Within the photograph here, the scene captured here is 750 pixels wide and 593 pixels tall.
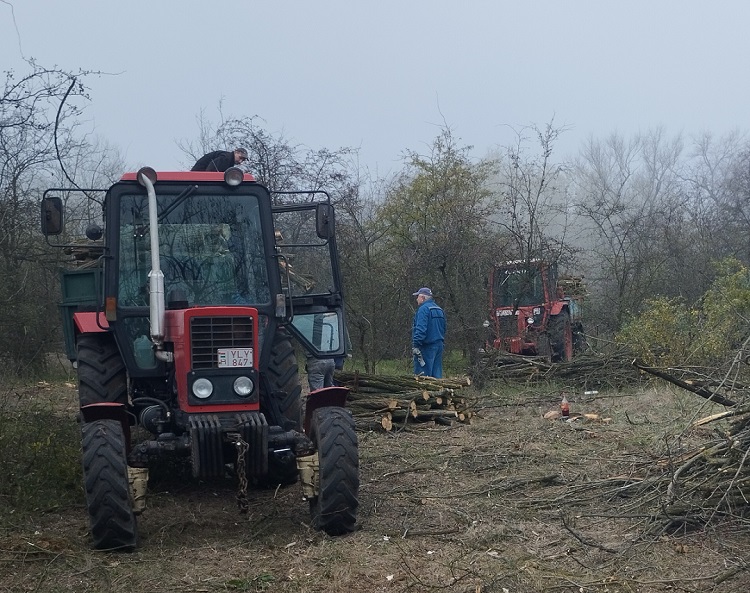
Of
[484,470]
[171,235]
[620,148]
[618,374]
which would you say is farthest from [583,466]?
[620,148]

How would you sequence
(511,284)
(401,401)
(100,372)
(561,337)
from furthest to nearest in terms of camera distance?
(561,337), (511,284), (401,401), (100,372)

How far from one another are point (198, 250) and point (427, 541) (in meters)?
2.61

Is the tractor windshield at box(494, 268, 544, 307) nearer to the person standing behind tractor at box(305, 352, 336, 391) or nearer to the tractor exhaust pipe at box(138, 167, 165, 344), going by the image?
the person standing behind tractor at box(305, 352, 336, 391)

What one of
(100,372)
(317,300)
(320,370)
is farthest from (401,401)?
(100,372)

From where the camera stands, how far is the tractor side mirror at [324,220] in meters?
6.58

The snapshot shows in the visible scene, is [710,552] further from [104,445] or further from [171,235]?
[171,235]

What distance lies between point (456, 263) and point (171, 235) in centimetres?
943

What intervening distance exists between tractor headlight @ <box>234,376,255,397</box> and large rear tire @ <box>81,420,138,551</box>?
78cm

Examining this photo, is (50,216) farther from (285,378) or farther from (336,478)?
(336,478)

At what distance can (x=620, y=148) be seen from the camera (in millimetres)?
59000

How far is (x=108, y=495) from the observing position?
5320 mm

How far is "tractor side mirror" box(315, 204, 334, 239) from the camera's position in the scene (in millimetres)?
6582

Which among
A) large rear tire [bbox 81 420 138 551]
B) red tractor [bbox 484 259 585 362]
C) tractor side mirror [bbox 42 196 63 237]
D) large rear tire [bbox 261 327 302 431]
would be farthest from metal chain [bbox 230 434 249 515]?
red tractor [bbox 484 259 585 362]

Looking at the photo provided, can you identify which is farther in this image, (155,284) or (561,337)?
(561,337)
